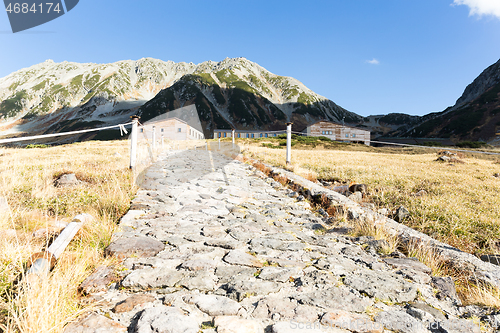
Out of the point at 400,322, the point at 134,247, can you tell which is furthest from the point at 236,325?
the point at 134,247

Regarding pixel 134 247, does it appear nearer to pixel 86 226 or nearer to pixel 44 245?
pixel 86 226

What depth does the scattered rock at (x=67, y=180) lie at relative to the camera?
5668mm

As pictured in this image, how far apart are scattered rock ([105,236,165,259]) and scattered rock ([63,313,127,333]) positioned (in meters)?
0.98

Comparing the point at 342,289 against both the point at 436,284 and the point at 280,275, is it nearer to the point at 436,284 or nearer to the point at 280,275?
the point at 280,275

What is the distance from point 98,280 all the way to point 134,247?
2.32ft

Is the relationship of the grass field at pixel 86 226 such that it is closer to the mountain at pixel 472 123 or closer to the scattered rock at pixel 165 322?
the scattered rock at pixel 165 322

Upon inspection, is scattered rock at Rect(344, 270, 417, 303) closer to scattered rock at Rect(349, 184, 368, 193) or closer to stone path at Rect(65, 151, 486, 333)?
stone path at Rect(65, 151, 486, 333)

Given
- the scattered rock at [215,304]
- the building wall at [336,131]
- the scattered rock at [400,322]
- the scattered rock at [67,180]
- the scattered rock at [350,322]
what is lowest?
the scattered rock at [400,322]

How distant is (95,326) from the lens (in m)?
1.65

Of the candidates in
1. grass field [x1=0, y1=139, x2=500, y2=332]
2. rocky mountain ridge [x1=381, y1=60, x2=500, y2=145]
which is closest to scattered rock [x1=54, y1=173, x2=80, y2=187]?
grass field [x1=0, y1=139, x2=500, y2=332]

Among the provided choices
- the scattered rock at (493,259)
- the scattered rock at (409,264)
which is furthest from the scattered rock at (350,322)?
the scattered rock at (493,259)

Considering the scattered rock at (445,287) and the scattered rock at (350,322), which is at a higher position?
the scattered rock at (350,322)

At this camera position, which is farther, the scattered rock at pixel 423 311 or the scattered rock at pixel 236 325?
the scattered rock at pixel 423 311

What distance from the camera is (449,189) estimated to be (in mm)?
7262
